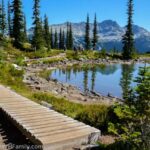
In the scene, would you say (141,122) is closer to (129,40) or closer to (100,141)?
(100,141)

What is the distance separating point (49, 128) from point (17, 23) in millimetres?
57662

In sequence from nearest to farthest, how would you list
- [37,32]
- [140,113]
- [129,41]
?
[140,113] → [37,32] → [129,41]

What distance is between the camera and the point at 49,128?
8539 mm

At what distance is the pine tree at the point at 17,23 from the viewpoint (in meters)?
62.7

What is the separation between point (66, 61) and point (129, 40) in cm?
2213

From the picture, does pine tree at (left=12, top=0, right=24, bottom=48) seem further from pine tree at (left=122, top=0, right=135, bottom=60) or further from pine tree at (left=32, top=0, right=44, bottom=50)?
pine tree at (left=122, top=0, right=135, bottom=60)

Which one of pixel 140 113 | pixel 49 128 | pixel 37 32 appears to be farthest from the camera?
pixel 37 32

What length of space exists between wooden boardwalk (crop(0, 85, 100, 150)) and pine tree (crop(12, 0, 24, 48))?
5276 centimetres

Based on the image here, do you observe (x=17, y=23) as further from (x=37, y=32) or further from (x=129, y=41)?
(x=129, y=41)

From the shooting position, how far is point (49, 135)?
26.2 ft

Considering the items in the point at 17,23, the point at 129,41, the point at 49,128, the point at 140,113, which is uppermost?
the point at 17,23

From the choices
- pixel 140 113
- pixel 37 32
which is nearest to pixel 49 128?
pixel 140 113

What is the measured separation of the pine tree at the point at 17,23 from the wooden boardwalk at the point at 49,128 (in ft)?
173

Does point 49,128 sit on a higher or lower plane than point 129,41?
lower
